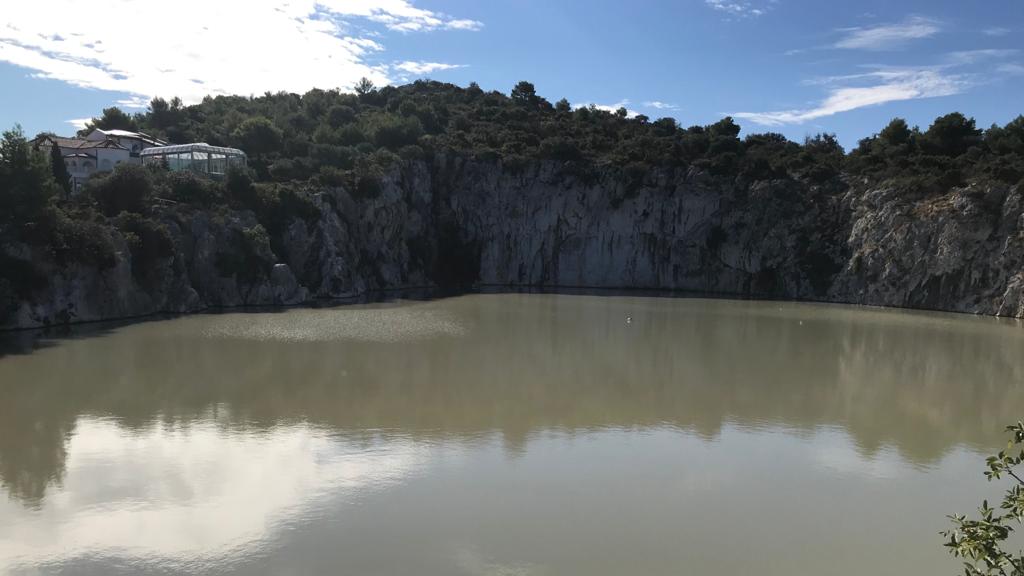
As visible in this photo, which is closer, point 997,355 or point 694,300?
point 997,355

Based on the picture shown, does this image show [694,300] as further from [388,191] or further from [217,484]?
[217,484]

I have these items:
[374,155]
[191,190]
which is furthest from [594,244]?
[191,190]

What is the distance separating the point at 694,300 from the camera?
51.6m

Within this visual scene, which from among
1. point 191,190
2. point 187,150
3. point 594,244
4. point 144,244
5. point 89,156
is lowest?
point 144,244

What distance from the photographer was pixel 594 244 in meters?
63.5

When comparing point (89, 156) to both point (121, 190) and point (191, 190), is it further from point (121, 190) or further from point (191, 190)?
point (121, 190)

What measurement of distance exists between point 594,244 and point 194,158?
34.1 meters

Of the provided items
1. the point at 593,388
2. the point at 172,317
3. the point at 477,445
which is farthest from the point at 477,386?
the point at 172,317

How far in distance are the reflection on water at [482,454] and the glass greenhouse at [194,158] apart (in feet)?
72.4

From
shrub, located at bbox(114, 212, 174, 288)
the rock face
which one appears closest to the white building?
the rock face

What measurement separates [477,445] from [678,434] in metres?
4.59

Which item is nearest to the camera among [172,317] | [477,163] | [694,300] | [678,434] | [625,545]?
→ [625,545]

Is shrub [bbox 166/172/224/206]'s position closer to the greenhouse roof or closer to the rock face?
the rock face

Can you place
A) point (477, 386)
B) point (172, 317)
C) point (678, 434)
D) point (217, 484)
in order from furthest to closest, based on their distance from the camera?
point (172, 317)
point (477, 386)
point (678, 434)
point (217, 484)
